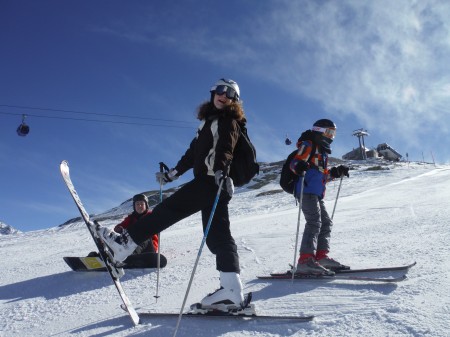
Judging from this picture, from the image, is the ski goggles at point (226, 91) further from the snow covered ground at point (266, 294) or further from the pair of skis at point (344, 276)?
the pair of skis at point (344, 276)

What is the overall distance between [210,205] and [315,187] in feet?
5.88

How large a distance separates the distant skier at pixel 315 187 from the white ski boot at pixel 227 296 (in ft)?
4.51

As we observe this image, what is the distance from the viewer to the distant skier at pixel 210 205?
3240mm

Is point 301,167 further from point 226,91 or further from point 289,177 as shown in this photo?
point 226,91

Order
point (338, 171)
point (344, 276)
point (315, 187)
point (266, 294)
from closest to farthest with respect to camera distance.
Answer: point (266, 294), point (344, 276), point (315, 187), point (338, 171)

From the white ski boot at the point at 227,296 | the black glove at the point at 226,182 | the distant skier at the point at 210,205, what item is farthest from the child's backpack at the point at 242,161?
the white ski boot at the point at 227,296

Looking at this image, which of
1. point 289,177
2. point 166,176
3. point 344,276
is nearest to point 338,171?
point 289,177

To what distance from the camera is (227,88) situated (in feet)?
11.7

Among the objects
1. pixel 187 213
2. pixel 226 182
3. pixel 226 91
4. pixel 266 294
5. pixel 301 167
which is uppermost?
pixel 226 91

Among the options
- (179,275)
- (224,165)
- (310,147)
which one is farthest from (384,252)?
(224,165)

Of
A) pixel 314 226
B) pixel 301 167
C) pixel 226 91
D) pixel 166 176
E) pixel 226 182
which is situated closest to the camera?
pixel 226 182

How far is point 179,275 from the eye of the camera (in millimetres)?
4953

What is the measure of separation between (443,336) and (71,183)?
335 cm

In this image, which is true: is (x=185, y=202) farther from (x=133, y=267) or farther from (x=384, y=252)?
(x=384, y=252)
